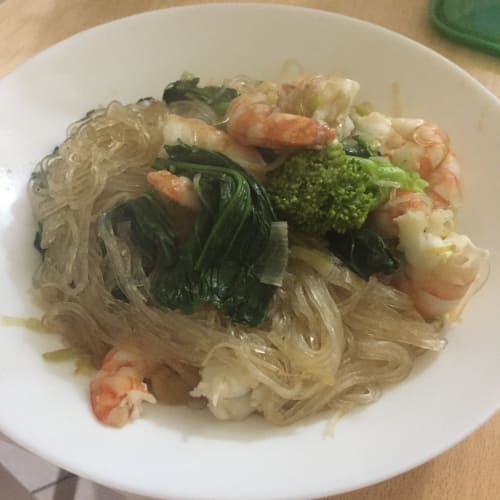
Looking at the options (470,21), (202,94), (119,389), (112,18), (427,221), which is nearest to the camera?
(119,389)

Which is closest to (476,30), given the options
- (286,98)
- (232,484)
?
(286,98)

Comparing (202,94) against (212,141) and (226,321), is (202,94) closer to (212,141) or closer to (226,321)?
(212,141)

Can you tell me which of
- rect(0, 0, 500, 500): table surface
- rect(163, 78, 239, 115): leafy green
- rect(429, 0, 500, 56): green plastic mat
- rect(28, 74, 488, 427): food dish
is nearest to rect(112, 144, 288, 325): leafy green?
rect(28, 74, 488, 427): food dish

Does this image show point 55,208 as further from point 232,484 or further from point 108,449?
point 232,484

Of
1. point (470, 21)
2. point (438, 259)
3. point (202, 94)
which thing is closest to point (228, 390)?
point (438, 259)

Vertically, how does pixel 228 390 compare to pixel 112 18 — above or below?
below

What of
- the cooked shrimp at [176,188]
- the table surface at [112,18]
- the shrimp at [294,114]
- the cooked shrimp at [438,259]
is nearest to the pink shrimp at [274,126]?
the shrimp at [294,114]

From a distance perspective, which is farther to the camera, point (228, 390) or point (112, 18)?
point (112, 18)
